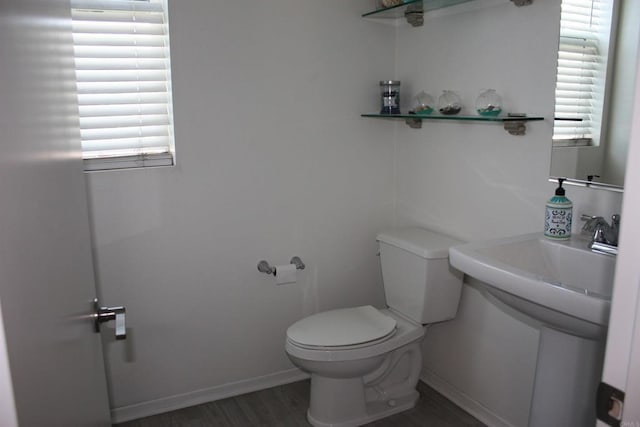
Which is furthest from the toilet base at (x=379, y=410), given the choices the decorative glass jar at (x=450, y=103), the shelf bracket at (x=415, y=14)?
the shelf bracket at (x=415, y=14)

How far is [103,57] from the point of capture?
7.38 ft

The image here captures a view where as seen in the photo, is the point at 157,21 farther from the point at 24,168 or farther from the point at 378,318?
the point at 24,168

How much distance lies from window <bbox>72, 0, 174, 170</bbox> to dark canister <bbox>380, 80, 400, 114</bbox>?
1031mm

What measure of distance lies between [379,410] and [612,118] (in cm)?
158

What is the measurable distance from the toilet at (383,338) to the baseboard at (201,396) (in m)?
0.36

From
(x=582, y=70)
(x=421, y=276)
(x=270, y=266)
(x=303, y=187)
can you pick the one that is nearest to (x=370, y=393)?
(x=421, y=276)

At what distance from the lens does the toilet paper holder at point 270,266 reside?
2.60m

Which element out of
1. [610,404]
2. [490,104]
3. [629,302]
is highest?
[490,104]

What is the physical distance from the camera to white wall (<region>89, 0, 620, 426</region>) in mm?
2250

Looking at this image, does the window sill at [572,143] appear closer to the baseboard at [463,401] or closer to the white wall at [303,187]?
the white wall at [303,187]

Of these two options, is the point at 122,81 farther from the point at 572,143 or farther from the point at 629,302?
the point at 629,302

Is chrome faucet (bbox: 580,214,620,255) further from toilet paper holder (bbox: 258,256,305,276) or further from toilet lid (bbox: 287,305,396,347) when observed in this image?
toilet paper holder (bbox: 258,256,305,276)

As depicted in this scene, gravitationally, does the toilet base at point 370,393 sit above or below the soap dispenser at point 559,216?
below

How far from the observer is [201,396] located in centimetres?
262
